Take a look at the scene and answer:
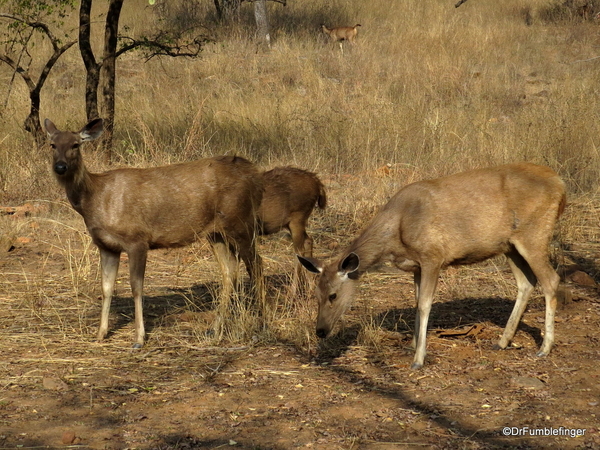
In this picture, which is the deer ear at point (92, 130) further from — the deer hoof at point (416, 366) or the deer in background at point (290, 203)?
the deer hoof at point (416, 366)

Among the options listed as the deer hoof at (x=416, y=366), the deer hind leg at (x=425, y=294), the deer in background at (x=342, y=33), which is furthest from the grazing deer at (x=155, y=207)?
the deer in background at (x=342, y=33)

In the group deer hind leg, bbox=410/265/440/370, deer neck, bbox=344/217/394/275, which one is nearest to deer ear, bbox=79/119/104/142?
deer neck, bbox=344/217/394/275

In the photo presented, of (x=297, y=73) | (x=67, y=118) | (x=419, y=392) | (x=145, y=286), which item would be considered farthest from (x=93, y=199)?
(x=297, y=73)

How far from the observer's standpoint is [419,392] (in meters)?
6.12

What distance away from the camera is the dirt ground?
5.33 metres

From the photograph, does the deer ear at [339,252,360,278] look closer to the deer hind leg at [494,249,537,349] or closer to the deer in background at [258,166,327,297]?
the deer hind leg at [494,249,537,349]

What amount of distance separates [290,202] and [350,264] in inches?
111

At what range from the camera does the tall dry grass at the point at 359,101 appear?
12.5 metres

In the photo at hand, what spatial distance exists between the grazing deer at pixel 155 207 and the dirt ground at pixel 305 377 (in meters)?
0.68

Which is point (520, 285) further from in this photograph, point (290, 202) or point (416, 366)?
point (290, 202)

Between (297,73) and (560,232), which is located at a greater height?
(297,73)

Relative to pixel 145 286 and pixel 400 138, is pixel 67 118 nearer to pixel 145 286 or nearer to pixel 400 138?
pixel 400 138

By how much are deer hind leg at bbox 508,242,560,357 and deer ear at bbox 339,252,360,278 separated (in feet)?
4.53

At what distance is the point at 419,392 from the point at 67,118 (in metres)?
11.9
